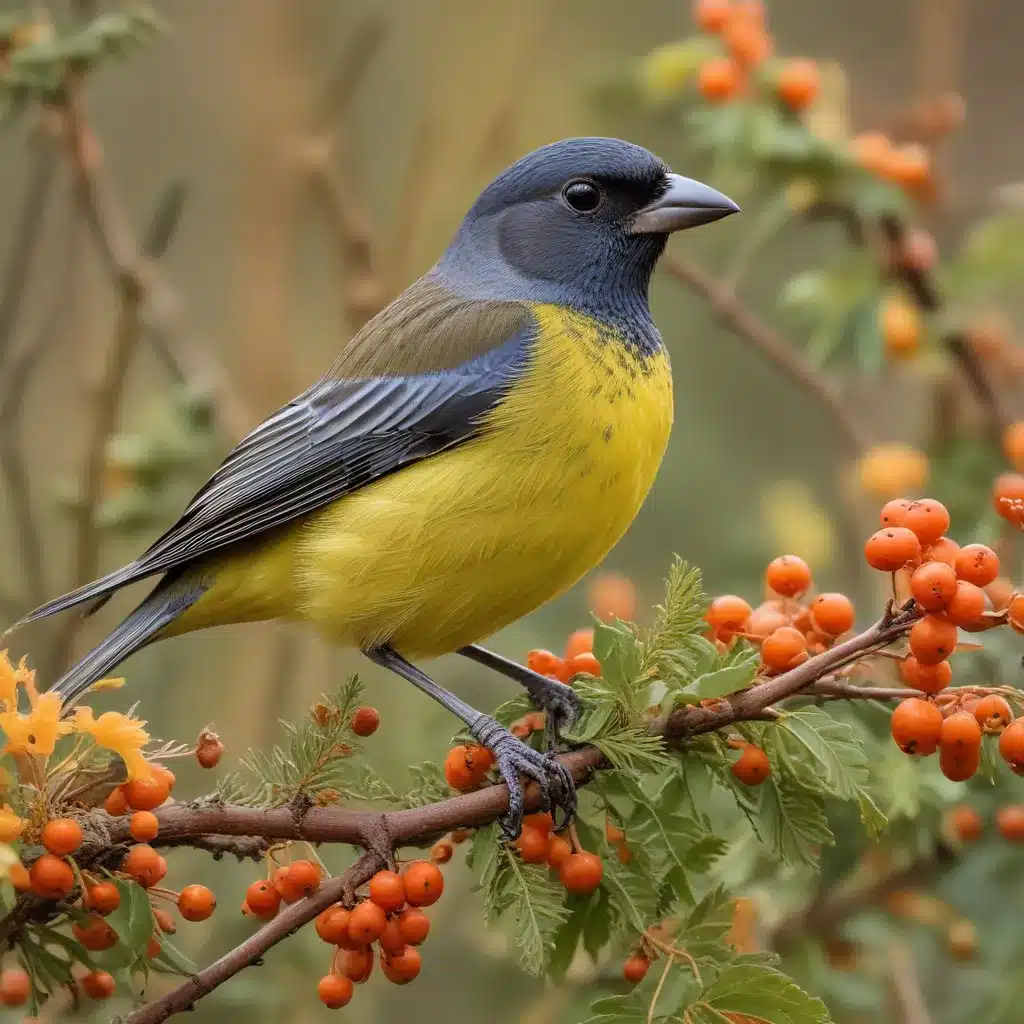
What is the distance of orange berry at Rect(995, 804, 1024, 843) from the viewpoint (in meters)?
2.93

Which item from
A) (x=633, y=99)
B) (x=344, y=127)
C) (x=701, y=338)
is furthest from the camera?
(x=701, y=338)

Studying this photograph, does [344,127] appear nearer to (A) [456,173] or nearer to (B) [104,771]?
(A) [456,173]

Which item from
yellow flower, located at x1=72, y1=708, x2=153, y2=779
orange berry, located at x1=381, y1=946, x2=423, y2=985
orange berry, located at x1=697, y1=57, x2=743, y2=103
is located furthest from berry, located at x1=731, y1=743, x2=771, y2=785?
orange berry, located at x1=697, y1=57, x2=743, y2=103

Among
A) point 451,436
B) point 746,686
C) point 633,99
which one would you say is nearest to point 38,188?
point 451,436

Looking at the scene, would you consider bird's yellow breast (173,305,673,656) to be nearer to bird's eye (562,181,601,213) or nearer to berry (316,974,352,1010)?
bird's eye (562,181,601,213)

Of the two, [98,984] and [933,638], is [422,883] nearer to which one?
[98,984]

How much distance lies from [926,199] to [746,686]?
8.18ft

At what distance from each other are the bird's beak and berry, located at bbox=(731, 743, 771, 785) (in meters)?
1.68

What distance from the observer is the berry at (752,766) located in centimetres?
225

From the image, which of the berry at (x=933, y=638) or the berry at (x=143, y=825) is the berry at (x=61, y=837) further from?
the berry at (x=933, y=638)

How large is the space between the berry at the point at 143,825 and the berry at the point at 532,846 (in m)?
0.60

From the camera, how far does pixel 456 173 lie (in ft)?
16.3

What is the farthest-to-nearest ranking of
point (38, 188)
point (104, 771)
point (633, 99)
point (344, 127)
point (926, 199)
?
point (344, 127), point (633, 99), point (926, 199), point (38, 188), point (104, 771)

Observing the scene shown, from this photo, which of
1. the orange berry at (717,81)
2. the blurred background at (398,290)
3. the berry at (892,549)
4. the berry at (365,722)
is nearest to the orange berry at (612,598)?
the blurred background at (398,290)
